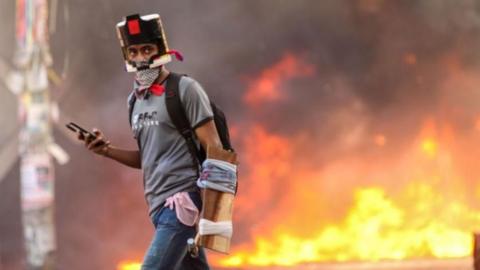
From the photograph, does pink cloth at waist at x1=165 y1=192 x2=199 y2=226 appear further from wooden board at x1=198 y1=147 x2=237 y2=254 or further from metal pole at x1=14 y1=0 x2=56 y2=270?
metal pole at x1=14 y1=0 x2=56 y2=270

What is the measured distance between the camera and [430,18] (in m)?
7.04

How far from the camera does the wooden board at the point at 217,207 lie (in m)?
2.79

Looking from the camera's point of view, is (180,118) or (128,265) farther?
(128,265)

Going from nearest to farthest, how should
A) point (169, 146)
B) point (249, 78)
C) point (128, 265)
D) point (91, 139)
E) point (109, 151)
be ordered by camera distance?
1. point (169, 146)
2. point (91, 139)
3. point (109, 151)
4. point (128, 265)
5. point (249, 78)

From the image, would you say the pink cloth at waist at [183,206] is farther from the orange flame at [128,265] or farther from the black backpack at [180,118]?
the orange flame at [128,265]

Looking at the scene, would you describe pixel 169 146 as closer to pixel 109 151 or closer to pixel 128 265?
pixel 109 151

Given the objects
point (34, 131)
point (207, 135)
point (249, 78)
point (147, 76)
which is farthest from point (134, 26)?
point (249, 78)

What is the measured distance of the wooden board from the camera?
2.79m

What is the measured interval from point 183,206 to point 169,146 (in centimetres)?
25

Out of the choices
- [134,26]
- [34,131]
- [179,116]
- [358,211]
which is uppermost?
[34,131]

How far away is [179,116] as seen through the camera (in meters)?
2.91

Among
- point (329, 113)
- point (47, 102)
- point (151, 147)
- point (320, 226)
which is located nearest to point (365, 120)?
point (329, 113)

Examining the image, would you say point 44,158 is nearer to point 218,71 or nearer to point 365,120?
point 218,71

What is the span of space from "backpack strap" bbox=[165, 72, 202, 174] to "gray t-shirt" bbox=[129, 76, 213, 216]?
14mm
